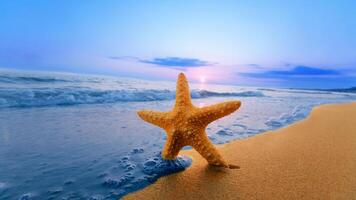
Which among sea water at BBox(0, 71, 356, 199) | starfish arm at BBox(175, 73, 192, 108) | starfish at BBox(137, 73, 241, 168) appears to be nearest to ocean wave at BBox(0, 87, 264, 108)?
sea water at BBox(0, 71, 356, 199)

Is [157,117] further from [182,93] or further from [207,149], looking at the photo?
[207,149]

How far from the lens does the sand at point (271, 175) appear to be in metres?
2.25

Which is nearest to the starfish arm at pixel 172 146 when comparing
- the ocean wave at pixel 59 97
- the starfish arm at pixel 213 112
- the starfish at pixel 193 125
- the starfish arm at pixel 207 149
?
the starfish at pixel 193 125

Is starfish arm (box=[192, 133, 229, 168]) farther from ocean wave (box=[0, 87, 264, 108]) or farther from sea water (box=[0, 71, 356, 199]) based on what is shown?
ocean wave (box=[0, 87, 264, 108])

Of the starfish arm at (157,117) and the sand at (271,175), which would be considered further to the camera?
the starfish arm at (157,117)

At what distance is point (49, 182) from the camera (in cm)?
246

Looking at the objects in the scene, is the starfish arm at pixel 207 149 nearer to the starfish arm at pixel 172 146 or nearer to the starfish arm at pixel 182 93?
the starfish arm at pixel 172 146

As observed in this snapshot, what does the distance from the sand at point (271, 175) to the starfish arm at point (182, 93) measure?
705mm

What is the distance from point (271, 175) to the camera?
2633 mm

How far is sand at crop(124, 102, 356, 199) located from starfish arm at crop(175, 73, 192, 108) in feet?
2.31

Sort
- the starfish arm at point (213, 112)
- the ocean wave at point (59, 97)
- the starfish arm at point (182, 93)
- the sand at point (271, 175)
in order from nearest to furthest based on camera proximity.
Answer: the sand at point (271, 175) → the starfish arm at point (213, 112) → the starfish arm at point (182, 93) → the ocean wave at point (59, 97)

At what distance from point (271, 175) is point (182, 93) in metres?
1.23

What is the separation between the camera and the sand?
225 cm

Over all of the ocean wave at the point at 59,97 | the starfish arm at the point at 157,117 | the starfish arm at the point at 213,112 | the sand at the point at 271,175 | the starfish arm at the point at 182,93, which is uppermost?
the starfish arm at the point at 182,93
